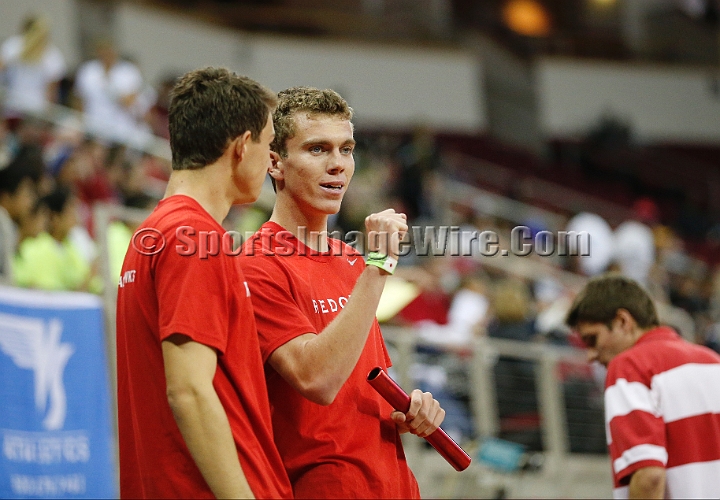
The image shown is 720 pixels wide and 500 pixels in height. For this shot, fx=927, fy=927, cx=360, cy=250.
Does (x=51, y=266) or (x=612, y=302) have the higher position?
(x=51, y=266)

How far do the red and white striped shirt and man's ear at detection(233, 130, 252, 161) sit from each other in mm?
1799

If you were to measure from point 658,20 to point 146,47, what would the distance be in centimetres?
1259

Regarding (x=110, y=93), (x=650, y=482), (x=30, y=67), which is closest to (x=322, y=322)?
(x=650, y=482)

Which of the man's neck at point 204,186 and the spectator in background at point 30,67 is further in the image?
the spectator in background at point 30,67

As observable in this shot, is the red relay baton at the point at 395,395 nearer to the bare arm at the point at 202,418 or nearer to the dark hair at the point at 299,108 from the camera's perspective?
the bare arm at the point at 202,418

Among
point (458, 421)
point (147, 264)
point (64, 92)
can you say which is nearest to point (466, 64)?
point (64, 92)

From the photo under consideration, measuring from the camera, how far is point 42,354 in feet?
14.5

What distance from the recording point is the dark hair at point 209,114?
2.44m

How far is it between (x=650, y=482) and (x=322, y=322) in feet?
4.73

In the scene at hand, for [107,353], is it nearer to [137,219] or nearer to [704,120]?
[137,219]

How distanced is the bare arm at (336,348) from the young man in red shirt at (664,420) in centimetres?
138

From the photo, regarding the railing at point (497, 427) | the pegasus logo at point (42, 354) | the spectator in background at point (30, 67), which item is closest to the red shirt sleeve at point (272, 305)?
the pegasus logo at point (42, 354)

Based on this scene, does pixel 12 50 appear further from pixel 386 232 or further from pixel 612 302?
pixel 386 232

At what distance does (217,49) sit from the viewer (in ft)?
54.3
